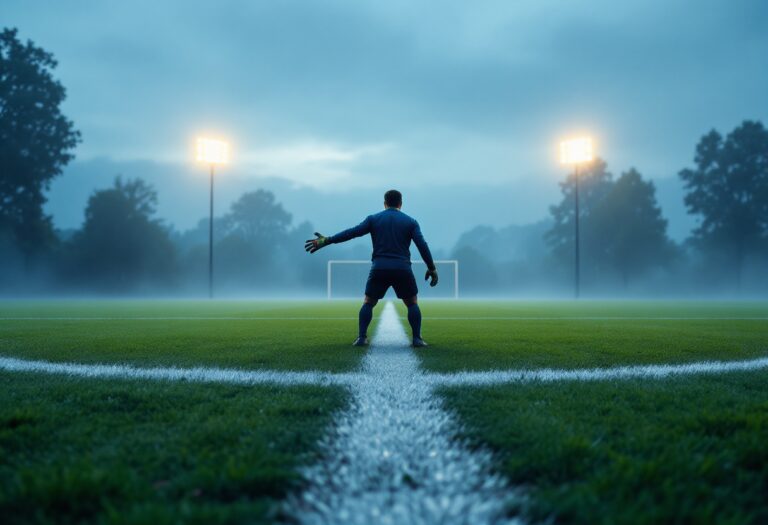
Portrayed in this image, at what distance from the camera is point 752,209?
133 ft

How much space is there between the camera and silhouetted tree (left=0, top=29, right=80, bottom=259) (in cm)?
3366

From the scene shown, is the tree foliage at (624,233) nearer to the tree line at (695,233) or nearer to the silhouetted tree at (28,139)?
the tree line at (695,233)

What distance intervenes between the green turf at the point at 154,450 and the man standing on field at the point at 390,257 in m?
2.27

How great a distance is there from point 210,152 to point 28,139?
40.6 feet

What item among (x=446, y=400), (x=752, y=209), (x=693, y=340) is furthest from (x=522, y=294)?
(x=446, y=400)

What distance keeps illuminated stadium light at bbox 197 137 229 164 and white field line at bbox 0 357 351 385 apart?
104 feet

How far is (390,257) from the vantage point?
194 inches

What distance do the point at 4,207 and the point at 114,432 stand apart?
128 ft

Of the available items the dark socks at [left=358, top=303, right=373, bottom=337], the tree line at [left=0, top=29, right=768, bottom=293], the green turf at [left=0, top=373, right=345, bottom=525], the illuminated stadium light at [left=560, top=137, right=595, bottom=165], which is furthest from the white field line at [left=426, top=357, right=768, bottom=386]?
the tree line at [left=0, top=29, right=768, bottom=293]

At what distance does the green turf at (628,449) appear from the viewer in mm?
1300

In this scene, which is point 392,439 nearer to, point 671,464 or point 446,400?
point 446,400

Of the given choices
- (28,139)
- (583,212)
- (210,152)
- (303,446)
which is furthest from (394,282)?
(583,212)

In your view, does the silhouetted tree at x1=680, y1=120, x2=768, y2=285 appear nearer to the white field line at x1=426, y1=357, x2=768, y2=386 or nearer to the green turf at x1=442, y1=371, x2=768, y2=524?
the white field line at x1=426, y1=357, x2=768, y2=386

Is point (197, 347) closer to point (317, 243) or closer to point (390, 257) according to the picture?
point (317, 243)
